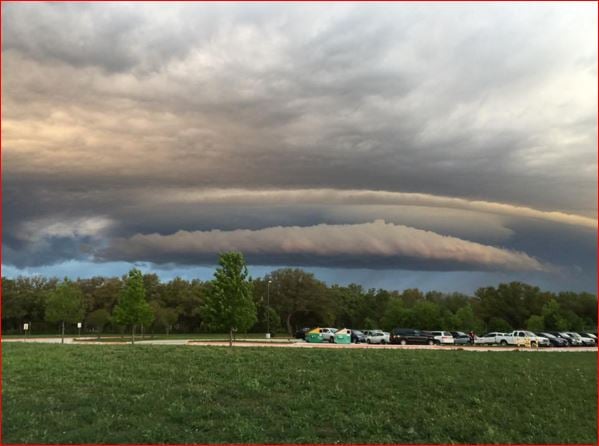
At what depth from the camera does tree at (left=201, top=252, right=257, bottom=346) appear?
3981 centimetres

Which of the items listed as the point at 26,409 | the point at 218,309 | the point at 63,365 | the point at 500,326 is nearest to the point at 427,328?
the point at 500,326

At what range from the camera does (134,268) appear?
1825 inches

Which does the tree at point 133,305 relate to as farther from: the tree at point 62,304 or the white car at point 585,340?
the white car at point 585,340

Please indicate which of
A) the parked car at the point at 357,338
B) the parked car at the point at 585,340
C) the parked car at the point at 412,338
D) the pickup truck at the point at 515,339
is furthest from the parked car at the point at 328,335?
the parked car at the point at 585,340

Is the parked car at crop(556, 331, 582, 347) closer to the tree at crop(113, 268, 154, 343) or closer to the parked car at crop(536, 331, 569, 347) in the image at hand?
the parked car at crop(536, 331, 569, 347)

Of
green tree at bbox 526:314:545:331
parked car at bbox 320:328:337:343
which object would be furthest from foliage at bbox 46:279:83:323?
green tree at bbox 526:314:545:331

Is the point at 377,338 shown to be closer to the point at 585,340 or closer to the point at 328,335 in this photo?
the point at 328,335

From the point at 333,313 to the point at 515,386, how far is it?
77.1 m

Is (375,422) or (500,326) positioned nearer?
(375,422)

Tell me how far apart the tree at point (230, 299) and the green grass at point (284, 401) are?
18411 mm

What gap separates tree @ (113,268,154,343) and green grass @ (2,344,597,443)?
77.3 ft

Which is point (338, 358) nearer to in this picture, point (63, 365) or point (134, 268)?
point (63, 365)

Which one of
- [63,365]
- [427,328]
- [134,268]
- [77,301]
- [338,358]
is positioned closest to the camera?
[63,365]

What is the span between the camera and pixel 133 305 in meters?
45.0
